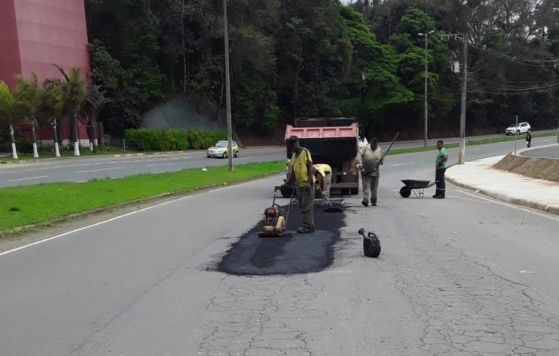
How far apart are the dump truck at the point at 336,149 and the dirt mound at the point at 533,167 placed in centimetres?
826

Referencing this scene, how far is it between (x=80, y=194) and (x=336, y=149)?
8.00 meters

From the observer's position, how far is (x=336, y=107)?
62.0 metres

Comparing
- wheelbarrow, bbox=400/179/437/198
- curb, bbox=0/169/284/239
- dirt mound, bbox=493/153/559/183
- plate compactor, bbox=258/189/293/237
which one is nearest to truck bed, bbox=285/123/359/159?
wheelbarrow, bbox=400/179/437/198

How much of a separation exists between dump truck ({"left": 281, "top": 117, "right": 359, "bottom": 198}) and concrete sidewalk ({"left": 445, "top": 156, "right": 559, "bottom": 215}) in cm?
485

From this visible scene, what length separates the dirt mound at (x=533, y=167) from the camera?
2045 centimetres

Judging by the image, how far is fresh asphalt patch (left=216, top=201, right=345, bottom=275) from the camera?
7488 mm

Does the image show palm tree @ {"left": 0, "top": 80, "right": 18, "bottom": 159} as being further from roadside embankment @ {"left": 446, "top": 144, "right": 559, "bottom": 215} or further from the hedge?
roadside embankment @ {"left": 446, "top": 144, "right": 559, "bottom": 215}

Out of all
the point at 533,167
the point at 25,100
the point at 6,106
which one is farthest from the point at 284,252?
the point at 6,106

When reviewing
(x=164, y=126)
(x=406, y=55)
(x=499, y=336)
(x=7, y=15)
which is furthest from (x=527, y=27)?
(x=499, y=336)

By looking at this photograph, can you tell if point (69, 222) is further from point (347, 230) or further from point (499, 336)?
point (499, 336)

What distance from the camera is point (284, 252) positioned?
8.49 m

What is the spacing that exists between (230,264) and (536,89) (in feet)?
264

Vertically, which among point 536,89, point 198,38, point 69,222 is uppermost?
point 198,38

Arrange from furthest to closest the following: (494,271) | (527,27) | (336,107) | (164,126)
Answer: (527,27), (336,107), (164,126), (494,271)
